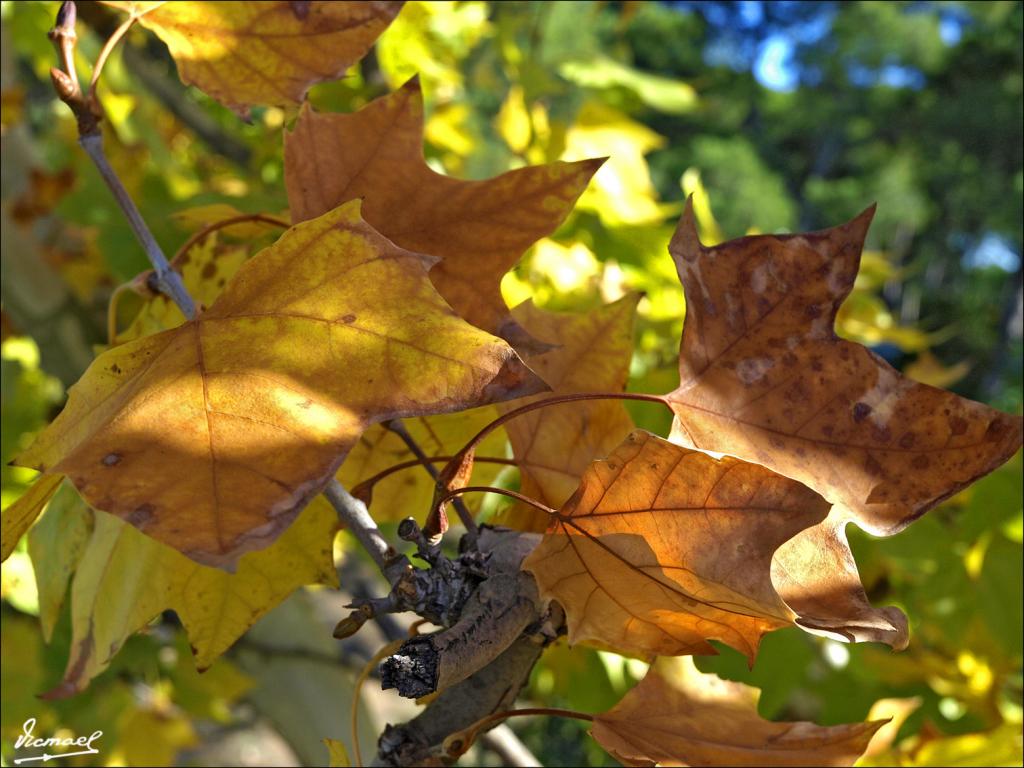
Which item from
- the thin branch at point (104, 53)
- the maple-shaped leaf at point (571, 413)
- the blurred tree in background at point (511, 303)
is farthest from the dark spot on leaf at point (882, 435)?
the thin branch at point (104, 53)

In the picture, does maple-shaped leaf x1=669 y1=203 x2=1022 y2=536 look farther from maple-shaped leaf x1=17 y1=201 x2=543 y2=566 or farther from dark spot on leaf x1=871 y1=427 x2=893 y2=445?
maple-shaped leaf x1=17 y1=201 x2=543 y2=566

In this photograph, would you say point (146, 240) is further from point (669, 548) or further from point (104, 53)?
point (669, 548)

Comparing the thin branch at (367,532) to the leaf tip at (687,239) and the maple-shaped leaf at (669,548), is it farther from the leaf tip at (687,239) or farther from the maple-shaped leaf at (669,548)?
the leaf tip at (687,239)

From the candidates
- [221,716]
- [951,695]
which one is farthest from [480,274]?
[221,716]

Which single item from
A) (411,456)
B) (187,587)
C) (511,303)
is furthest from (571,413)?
(511,303)

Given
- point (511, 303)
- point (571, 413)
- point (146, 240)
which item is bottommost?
point (511, 303)
